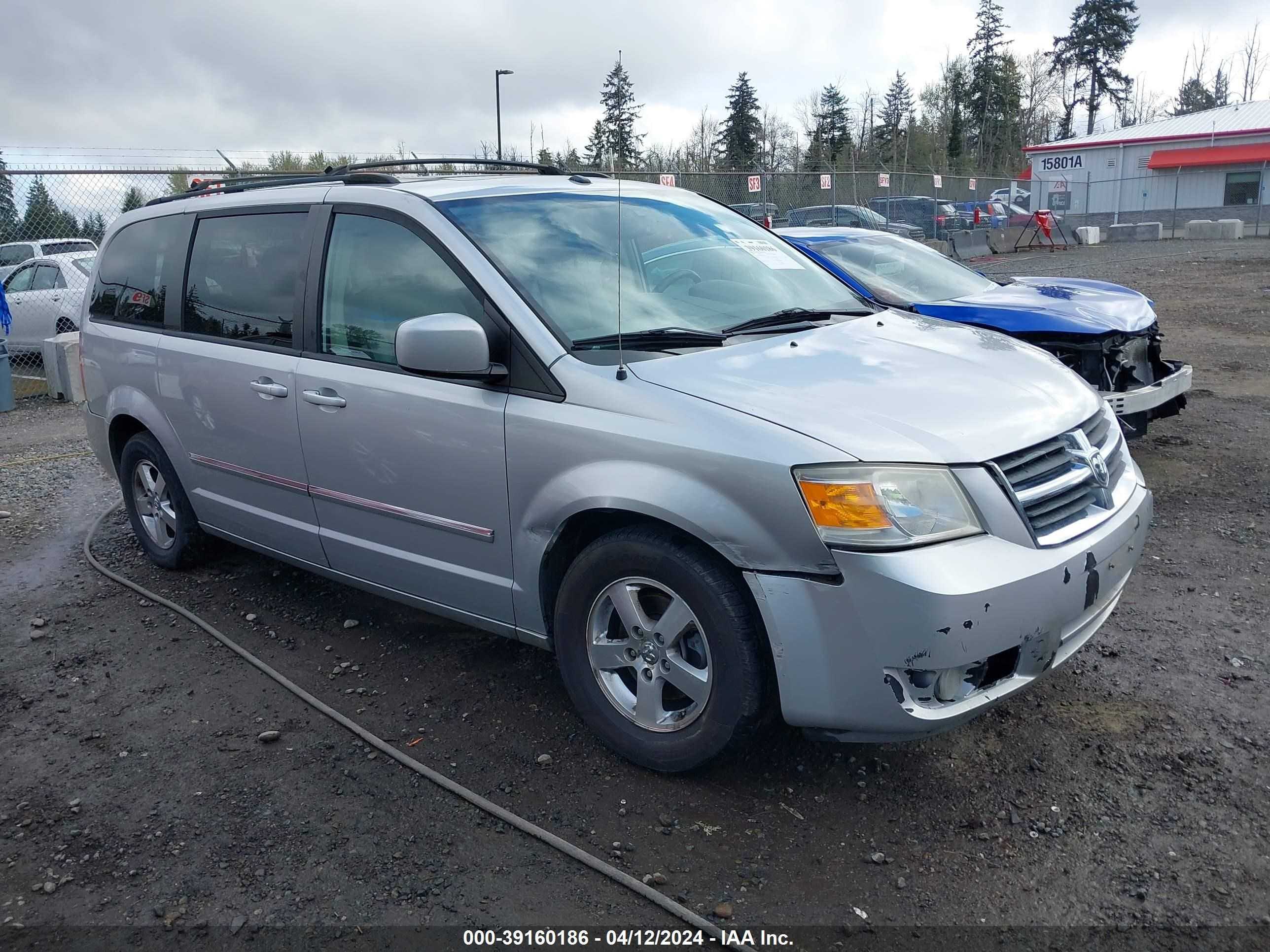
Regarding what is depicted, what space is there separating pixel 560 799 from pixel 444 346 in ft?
4.88

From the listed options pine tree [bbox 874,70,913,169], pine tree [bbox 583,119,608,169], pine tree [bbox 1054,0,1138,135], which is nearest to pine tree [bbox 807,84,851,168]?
pine tree [bbox 874,70,913,169]

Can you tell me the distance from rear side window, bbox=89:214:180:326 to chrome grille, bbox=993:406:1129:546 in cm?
403

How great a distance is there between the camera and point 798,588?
2738 millimetres

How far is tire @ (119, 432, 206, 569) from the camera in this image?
5113mm

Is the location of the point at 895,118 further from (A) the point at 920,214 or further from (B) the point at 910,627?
(B) the point at 910,627

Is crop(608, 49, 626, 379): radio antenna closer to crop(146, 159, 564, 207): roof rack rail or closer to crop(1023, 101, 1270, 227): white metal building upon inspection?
crop(146, 159, 564, 207): roof rack rail

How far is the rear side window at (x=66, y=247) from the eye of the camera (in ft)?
50.9

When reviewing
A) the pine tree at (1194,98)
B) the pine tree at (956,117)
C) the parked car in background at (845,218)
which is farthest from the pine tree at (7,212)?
the pine tree at (1194,98)

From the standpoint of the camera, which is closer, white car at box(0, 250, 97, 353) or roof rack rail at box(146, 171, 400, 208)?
roof rack rail at box(146, 171, 400, 208)

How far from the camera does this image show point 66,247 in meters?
16.3

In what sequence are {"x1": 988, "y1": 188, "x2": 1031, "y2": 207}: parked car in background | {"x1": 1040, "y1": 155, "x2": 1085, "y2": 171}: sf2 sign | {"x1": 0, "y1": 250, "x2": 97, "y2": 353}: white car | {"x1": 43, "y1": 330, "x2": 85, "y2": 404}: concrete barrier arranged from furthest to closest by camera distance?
{"x1": 1040, "y1": 155, "x2": 1085, "y2": 171}: sf2 sign < {"x1": 988, "y1": 188, "x2": 1031, "y2": 207}: parked car in background < {"x1": 0, "y1": 250, "x2": 97, "y2": 353}: white car < {"x1": 43, "y1": 330, "x2": 85, "y2": 404}: concrete barrier

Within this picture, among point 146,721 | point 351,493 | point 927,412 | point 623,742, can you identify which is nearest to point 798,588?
point 927,412

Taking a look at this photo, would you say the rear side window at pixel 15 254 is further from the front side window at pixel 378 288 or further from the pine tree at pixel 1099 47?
the pine tree at pixel 1099 47

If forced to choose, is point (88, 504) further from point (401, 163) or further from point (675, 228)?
point (675, 228)
